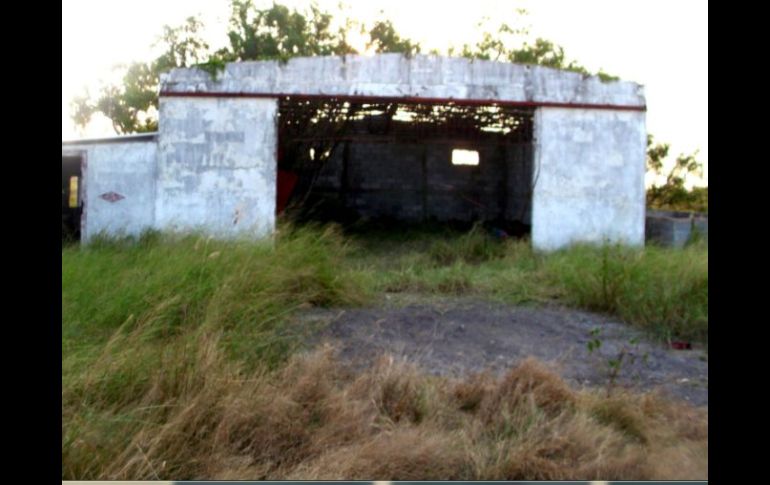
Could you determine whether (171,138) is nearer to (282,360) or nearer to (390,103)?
(390,103)

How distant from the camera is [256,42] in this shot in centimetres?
1941

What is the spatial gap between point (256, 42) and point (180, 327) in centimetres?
1601

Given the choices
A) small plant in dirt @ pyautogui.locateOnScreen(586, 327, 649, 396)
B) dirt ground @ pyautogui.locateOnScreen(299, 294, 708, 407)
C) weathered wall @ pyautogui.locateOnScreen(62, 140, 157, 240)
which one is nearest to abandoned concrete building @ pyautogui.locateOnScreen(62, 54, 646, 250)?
weathered wall @ pyautogui.locateOnScreen(62, 140, 157, 240)

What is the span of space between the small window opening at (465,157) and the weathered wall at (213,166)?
857 centimetres

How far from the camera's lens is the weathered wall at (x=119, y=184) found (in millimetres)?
10922

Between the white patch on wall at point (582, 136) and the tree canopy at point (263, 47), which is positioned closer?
the white patch on wall at point (582, 136)

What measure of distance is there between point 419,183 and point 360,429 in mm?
14837

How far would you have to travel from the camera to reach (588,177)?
1188cm

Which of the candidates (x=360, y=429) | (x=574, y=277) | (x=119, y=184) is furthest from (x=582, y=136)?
(x=360, y=429)

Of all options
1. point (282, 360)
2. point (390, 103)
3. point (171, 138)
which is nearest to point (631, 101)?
point (390, 103)

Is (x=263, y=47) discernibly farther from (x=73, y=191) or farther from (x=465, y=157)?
(x=73, y=191)

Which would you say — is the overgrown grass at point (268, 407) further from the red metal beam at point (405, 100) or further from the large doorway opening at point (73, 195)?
the red metal beam at point (405, 100)

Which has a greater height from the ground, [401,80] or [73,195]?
[401,80]

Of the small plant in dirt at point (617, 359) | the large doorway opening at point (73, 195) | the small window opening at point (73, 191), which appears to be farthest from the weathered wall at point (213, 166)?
the small plant in dirt at point (617, 359)
